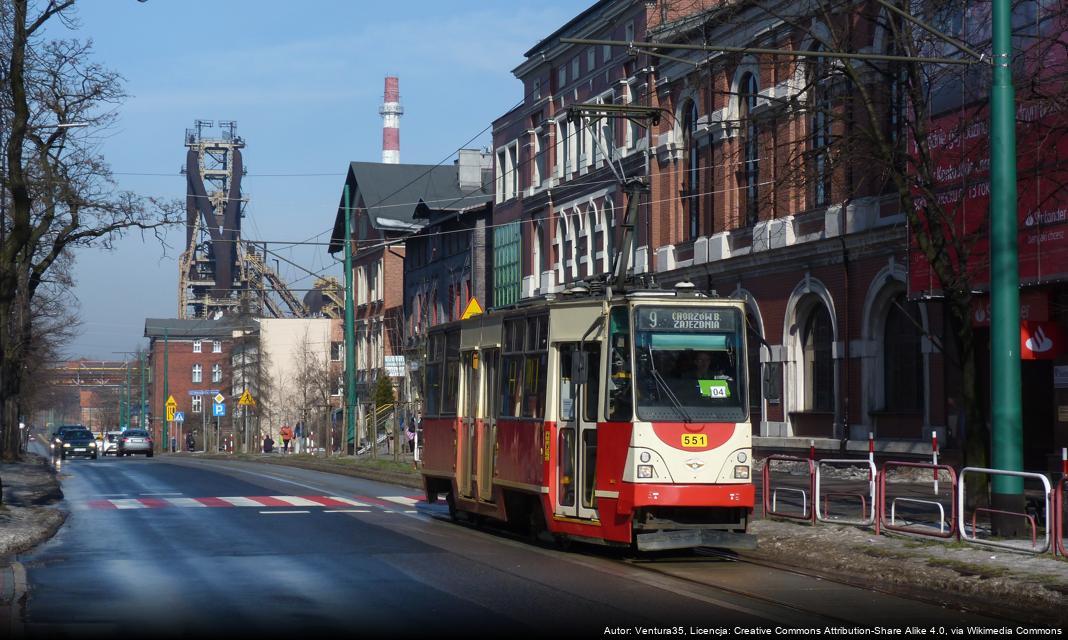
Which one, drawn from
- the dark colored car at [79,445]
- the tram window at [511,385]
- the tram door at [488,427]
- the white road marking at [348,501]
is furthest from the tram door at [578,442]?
the dark colored car at [79,445]

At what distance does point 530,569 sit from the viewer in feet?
49.9

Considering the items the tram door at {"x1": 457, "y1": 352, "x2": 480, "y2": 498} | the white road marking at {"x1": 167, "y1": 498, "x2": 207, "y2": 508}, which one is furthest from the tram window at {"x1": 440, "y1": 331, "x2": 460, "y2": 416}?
the white road marking at {"x1": 167, "y1": 498, "x2": 207, "y2": 508}

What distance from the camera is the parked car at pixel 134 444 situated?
249ft

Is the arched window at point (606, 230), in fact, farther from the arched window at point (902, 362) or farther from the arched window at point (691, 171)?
the arched window at point (902, 362)

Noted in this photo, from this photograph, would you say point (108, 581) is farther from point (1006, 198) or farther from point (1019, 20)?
point (1019, 20)

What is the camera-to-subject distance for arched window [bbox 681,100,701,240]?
1652 inches

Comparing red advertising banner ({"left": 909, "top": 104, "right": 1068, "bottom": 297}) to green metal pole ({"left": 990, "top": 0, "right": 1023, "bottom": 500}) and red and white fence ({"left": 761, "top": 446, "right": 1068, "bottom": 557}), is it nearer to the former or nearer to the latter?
red and white fence ({"left": 761, "top": 446, "right": 1068, "bottom": 557})

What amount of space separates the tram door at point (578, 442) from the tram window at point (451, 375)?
459 centimetres

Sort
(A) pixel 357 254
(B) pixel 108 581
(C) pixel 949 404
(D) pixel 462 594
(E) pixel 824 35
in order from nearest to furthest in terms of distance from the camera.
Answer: (D) pixel 462 594
(B) pixel 108 581
(C) pixel 949 404
(E) pixel 824 35
(A) pixel 357 254

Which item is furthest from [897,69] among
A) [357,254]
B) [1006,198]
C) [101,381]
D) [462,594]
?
[101,381]

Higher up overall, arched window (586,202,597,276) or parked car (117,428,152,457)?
arched window (586,202,597,276)

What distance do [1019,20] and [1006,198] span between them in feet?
36.5

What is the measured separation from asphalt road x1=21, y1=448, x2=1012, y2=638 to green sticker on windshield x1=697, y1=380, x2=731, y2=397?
190 cm

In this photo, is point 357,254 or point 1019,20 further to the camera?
point 357,254
